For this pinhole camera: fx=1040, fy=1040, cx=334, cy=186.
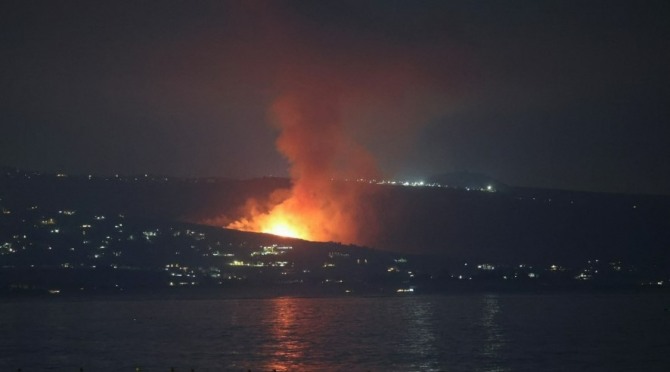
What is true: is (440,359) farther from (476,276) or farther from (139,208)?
(139,208)

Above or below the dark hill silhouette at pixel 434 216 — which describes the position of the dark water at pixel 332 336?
below

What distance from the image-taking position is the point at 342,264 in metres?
133

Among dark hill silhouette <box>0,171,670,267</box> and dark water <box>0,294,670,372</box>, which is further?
dark hill silhouette <box>0,171,670,267</box>

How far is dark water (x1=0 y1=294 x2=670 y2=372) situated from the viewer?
50.5 metres

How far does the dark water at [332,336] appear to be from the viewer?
50.5 m

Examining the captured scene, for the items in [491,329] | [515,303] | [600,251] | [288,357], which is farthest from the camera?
[600,251]

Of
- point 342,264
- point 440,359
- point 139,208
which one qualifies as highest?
point 139,208

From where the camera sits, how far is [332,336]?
63594 mm

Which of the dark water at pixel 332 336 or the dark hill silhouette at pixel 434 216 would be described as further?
the dark hill silhouette at pixel 434 216

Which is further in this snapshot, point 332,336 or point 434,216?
point 434,216

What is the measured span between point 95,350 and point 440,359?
18.8 metres

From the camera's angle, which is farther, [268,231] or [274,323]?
[268,231]

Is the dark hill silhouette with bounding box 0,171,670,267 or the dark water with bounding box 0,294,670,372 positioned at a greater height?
the dark hill silhouette with bounding box 0,171,670,267

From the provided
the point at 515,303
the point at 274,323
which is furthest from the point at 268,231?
the point at 274,323
